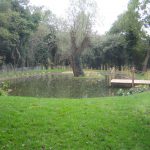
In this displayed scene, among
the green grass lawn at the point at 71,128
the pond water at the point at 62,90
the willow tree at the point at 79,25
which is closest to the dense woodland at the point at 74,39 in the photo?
the willow tree at the point at 79,25

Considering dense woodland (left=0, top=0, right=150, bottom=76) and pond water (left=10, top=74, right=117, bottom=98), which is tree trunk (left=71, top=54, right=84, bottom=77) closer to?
dense woodland (left=0, top=0, right=150, bottom=76)

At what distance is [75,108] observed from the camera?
620cm

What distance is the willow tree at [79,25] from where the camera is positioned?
77.6 feet

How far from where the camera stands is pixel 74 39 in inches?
944

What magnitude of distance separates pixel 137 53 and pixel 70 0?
A: 10.2 meters

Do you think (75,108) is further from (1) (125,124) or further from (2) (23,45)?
(2) (23,45)

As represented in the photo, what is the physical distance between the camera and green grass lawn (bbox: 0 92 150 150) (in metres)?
4.20

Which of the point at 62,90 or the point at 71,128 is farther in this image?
the point at 62,90

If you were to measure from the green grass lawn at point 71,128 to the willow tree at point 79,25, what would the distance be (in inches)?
693

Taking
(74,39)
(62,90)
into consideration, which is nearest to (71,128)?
(62,90)

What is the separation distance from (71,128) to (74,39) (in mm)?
19755

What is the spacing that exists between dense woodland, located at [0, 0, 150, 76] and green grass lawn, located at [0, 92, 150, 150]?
16.8 metres

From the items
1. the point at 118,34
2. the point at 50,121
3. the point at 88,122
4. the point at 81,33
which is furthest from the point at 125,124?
the point at 118,34

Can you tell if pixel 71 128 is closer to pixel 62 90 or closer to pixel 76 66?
pixel 62 90
